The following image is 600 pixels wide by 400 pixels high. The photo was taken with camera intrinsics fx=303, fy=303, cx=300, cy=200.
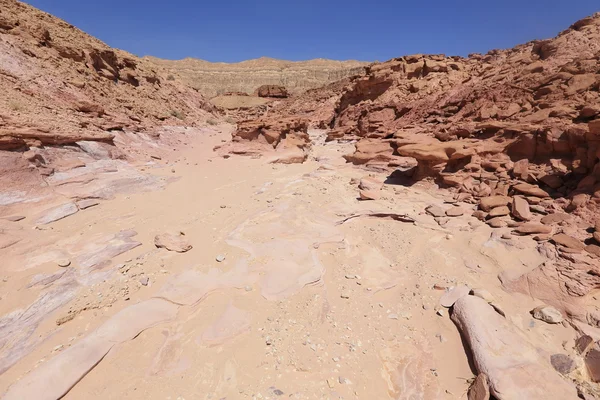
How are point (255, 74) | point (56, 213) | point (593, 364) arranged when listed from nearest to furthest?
point (593, 364)
point (56, 213)
point (255, 74)

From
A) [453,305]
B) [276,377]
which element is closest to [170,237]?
[276,377]

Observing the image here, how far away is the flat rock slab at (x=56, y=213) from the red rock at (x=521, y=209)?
7.08 m

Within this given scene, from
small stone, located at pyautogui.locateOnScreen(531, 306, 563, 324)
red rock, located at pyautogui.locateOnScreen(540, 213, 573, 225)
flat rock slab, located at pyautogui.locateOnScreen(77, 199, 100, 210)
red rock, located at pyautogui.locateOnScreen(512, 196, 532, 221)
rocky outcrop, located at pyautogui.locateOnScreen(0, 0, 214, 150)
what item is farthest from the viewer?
rocky outcrop, located at pyautogui.locateOnScreen(0, 0, 214, 150)

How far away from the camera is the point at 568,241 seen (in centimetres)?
362

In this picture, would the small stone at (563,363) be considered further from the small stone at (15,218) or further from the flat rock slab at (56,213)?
the small stone at (15,218)

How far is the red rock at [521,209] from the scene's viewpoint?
4460mm

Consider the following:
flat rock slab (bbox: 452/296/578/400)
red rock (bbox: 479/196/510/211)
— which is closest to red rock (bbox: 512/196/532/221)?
red rock (bbox: 479/196/510/211)

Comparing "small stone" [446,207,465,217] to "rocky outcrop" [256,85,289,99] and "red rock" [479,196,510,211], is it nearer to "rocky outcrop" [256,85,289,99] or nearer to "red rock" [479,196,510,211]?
"red rock" [479,196,510,211]

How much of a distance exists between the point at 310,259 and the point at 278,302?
2.91ft

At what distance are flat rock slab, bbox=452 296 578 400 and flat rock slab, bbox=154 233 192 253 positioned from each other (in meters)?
3.27

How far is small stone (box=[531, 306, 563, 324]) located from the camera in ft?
9.33

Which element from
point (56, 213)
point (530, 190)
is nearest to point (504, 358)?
point (530, 190)

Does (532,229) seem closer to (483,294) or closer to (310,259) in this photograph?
(483,294)

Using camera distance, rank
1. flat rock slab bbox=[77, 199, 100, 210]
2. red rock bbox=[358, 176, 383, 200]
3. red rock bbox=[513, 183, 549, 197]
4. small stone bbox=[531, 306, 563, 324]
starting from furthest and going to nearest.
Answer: red rock bbox=[358, 176, 383, 200] → flat rock slab bbox=[77, 199, 100, 210] → red rock bbox=[513, 183, 549, 197] → small stone bbox=[531, 306, 563, 324]
